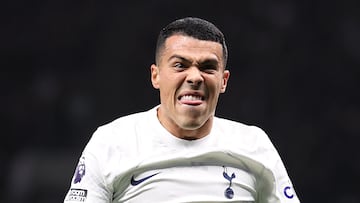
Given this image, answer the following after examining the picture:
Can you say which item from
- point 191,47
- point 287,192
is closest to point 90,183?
point 191,47

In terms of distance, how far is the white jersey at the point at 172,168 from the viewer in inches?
133

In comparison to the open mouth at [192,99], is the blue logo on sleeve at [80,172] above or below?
below

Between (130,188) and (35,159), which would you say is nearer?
(130,188)

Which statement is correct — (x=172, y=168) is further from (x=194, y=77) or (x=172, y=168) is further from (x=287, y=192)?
(x=287, y=192)

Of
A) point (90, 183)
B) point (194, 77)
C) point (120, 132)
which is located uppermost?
point (194, 77)

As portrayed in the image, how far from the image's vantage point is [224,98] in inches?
303

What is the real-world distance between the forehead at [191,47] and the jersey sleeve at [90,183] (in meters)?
0.46

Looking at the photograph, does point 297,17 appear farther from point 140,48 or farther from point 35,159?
point 35,159

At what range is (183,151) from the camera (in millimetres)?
3488

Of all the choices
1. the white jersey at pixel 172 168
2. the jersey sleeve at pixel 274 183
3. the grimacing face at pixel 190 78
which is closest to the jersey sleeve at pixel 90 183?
the white jersey at pixel 172 168

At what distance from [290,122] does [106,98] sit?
1.57 meters

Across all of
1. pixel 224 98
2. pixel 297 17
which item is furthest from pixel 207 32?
pixel 297 17

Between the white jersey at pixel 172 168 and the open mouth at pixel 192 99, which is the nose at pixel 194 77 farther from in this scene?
the white jersey at pixel 172 168

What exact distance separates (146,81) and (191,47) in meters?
4.43
